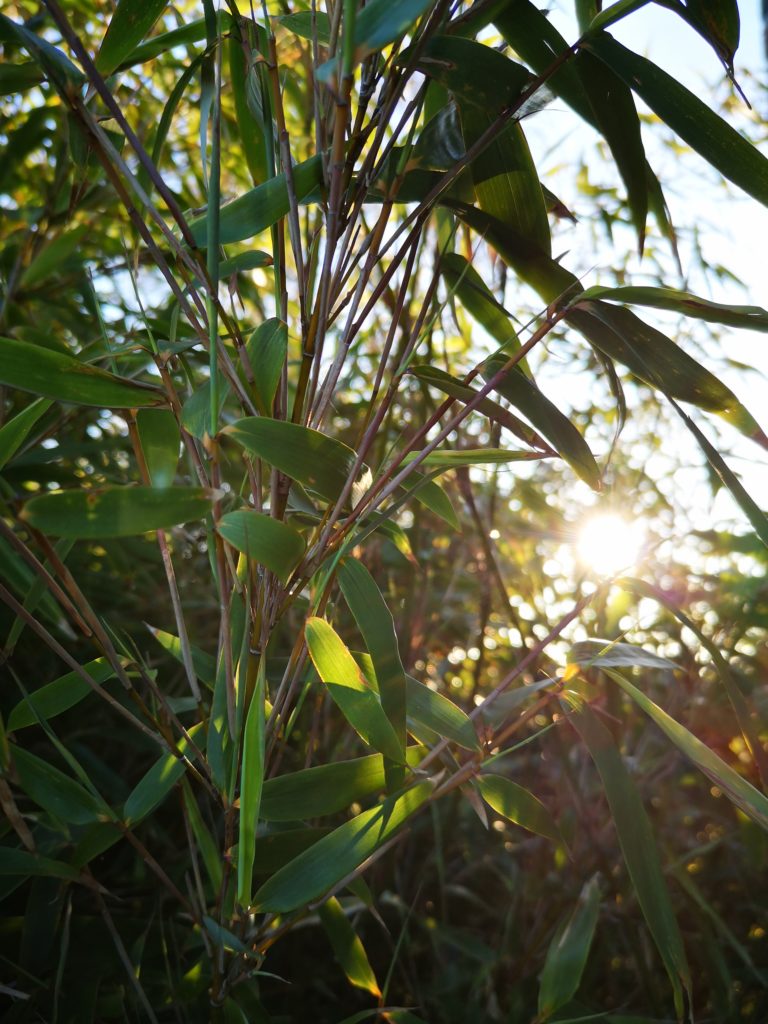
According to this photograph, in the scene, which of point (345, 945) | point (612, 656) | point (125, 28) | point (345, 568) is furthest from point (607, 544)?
point (125, 28)

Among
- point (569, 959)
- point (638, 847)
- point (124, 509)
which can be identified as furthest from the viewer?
point (569, 959)

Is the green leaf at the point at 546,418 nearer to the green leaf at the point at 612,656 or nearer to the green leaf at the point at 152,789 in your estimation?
the green leaf at the point at 612,656

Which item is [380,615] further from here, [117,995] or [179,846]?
[179,846]

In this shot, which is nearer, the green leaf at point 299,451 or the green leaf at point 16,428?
the green leaf at point 299,451

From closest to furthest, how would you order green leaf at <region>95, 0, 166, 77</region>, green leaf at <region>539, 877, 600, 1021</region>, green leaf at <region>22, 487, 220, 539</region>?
green leaf at <region>22, 487, 220, 539</region>
green leaf at <region>95, 0, 166, 77</region>
green leaf at <region>539, 877, 600, 1021</region>

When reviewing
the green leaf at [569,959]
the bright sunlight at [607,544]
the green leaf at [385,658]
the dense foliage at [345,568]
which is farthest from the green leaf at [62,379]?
the green leaf at [569,959]

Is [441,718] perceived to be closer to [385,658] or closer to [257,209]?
[385,658]

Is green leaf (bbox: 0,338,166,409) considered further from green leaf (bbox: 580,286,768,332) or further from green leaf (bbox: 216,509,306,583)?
green leaf (bbox: 580,286,768,332)

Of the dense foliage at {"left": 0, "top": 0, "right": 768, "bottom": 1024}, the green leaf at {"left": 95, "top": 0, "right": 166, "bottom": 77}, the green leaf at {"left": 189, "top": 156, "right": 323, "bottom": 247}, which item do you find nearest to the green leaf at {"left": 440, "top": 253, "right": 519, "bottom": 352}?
the dense foliage at {"left": 0, "top": 0, "right": 768, "bottom": 1024}
